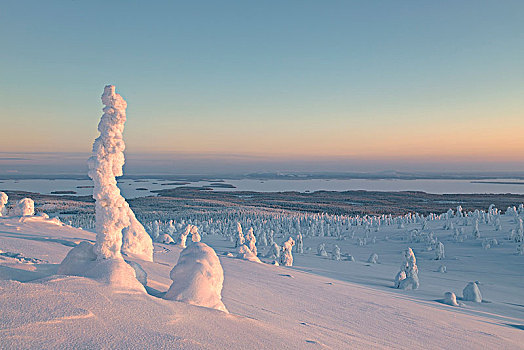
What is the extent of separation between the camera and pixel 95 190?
24.3ft

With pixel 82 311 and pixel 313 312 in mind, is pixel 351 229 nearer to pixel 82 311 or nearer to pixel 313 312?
pixel 313 312

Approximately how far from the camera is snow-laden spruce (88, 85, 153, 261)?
714 cm

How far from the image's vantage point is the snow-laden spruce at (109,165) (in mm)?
7145

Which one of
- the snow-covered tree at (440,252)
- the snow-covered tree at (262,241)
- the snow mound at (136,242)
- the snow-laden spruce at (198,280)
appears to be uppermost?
the snow-laden spruce at (198,280)

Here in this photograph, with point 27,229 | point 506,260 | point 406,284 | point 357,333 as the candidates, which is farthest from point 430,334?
point 506,260

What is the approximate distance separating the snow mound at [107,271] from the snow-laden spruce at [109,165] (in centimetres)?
147

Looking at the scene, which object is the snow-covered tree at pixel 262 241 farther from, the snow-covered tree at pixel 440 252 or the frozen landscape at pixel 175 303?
the frozen landscape at pixel 175 303

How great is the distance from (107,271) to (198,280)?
3.91 ft

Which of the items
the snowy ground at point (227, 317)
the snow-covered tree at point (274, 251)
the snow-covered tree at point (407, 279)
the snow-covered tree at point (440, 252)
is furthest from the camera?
the snow-covered tree at point (440, 252)

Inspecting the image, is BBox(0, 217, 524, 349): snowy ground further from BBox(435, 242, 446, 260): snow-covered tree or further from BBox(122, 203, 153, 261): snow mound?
BBox(435, 242, 446, 260): snow-covered tree

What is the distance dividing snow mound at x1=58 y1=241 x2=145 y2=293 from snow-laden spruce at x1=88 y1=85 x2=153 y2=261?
4.84ft

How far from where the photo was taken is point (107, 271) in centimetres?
446

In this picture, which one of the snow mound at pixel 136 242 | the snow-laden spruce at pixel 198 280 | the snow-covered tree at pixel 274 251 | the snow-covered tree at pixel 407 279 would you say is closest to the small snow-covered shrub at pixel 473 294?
the snow-covered tree at pixel 407 279

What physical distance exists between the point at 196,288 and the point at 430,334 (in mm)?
4374
